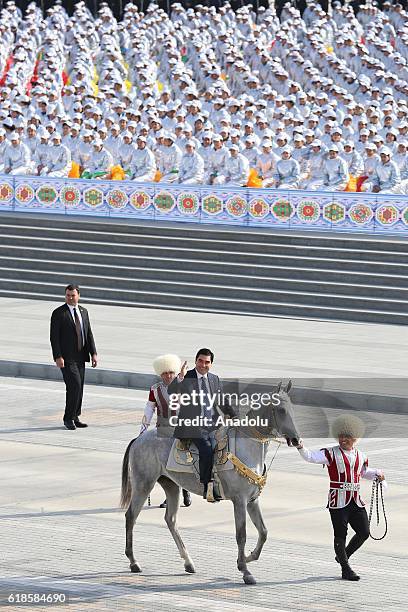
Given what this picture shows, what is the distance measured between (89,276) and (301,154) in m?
5.20

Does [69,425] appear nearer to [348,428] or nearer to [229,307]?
[348,428]

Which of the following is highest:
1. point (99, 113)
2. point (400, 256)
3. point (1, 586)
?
point (99, 113)

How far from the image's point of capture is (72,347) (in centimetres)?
2028

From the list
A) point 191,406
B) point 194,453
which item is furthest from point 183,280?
point 194,453

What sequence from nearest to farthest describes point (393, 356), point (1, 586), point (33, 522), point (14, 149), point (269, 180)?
point (1, 586) < point (33, 522) < point (393, 356) < point (269, 180) < point (14, 149)

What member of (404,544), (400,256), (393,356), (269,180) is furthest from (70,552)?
(269,180)

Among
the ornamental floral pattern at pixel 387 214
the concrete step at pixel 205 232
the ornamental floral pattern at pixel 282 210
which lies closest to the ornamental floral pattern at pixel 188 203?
the concrete step at pixel 205 232

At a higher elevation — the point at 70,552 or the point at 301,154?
the point at 301,154

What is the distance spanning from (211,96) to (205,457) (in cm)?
2668

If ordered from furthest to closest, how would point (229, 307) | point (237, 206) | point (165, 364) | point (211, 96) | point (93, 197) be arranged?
point (211, 96) < point (93, 197) < point (237, 206) < point (229, 307) < point (165, 364)

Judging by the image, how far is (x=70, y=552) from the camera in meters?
14.0

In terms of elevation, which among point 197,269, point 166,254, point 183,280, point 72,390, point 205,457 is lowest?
point 72,390

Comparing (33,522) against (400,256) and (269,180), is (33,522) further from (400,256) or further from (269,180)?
(269,180)

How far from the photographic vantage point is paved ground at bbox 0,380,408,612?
495 inches
